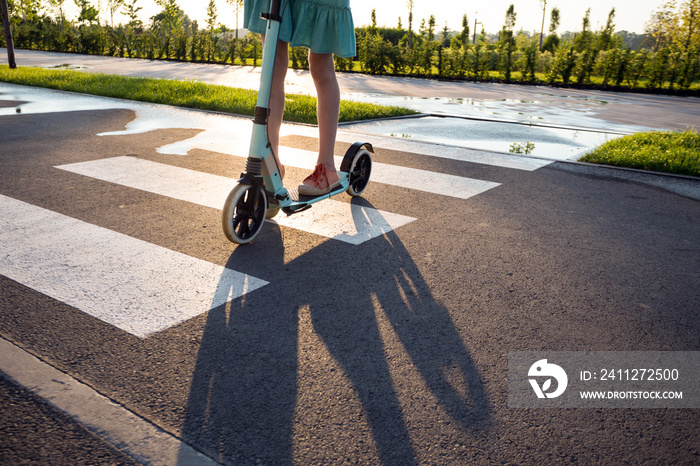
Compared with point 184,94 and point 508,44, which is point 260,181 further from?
point 508,44

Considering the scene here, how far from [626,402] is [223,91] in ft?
33.5

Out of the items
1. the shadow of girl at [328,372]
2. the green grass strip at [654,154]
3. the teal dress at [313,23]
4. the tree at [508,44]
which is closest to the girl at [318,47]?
the teal dress at [313,23]

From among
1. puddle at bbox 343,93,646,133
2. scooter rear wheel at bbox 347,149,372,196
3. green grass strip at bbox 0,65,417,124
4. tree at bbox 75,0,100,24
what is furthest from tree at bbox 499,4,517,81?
tree at bbox 75,0,100,24

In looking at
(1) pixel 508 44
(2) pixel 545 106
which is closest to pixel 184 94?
(2) pixel 545 106

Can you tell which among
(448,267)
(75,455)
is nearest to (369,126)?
(448,267)

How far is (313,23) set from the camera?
3537 millimetres

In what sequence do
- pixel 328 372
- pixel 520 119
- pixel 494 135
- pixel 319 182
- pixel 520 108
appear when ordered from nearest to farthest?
1. pixel 328 372
2. pixel 319 182
3. pixel 494 135
4. pixel 520 119
5. pixel 520 108

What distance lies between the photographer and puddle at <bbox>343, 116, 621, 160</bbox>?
22.9ft

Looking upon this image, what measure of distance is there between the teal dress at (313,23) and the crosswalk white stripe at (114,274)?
1536 mm

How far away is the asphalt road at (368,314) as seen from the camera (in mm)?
1838

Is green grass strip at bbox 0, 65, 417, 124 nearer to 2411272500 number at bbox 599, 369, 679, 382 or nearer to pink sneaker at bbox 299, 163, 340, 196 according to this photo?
pink sneaker at bbox 299, 163, 340, 196

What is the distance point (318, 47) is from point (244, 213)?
45.8 inches

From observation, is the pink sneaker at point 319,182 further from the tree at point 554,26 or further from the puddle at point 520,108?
the tree at point 554,26

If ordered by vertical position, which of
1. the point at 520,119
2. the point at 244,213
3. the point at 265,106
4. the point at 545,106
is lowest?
the point at 244,213
